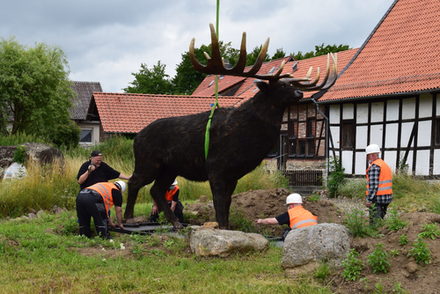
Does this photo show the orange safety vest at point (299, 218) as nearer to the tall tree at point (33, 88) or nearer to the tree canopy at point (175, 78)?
the tall tree at point (33, 88)

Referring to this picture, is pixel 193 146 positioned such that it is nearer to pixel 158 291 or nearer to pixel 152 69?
pixel 158 291

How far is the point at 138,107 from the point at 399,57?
1350 cm

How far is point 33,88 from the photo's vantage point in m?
26.2

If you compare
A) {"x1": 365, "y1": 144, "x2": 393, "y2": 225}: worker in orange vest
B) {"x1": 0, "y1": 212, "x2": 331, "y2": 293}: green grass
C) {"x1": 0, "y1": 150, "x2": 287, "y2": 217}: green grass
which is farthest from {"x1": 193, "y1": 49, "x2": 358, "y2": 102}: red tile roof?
{"x1": 0, "y1": 212, "x2": 331, "y2": 293}: green grass

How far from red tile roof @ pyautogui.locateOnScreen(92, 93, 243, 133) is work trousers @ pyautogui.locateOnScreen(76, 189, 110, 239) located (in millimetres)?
17397

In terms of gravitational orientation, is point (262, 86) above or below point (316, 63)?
below

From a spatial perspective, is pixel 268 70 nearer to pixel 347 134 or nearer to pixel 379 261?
pixel 347 134

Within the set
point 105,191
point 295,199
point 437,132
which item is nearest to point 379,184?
point 295,199

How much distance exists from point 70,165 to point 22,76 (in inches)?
537

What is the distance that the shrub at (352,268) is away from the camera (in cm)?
477

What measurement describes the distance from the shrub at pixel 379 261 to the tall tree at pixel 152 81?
44.7m

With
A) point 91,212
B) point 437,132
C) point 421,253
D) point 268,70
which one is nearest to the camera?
point 421,253

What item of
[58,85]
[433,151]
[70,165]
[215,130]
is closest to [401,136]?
[433,151]

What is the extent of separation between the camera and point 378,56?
791 inches
